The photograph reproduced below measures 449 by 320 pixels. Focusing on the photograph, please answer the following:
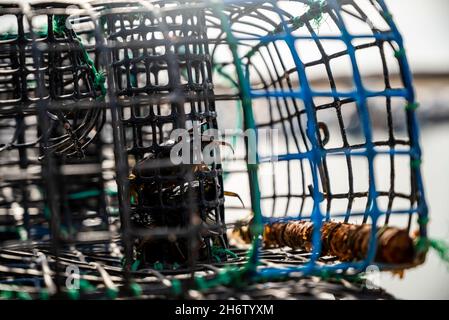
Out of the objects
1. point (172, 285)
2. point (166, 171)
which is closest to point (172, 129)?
point (166, 171)

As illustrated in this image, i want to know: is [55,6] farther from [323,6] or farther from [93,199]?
[93,199]

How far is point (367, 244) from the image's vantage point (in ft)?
6.82

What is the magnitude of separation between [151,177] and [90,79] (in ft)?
1.78

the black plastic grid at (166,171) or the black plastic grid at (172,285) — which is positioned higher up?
the black plastic grid at (166,171)

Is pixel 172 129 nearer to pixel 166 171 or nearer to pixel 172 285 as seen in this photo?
pixel 166 171

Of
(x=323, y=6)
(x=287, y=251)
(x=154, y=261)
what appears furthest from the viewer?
(x=287, y=251)

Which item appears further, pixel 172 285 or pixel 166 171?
pixel 166 171

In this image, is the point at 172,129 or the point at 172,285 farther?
the point at 172,129

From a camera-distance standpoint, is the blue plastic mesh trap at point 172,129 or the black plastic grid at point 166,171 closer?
the blue plastic mesh trap at point 172,129

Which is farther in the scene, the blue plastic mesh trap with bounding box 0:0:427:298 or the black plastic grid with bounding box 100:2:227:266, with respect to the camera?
the black plastic grid with bounding box 100:2:227:266

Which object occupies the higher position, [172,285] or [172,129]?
[172,129]

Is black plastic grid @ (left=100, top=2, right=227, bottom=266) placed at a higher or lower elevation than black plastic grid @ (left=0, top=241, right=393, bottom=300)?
higher

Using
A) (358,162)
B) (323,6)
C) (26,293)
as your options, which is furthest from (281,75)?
(358,162)

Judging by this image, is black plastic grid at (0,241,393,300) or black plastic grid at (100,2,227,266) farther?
black plastic grid at (100,2,227,266)
